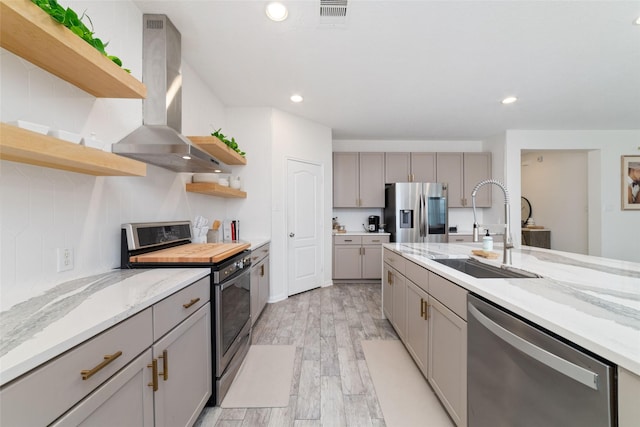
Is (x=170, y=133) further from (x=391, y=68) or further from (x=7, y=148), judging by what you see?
(x=391, y=68)

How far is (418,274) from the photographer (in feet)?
5.89

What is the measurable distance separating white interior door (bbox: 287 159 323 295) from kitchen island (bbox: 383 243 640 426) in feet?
7.50

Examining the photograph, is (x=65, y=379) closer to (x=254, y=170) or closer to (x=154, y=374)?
(x=154, y=374)

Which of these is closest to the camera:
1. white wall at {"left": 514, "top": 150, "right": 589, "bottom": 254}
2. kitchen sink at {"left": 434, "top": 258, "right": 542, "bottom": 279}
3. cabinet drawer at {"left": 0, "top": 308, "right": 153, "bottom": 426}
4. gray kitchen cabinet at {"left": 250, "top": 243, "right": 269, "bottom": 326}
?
cabinet drawer at {"left": 0, "top": 308, "right": 153, "bottom": 426}

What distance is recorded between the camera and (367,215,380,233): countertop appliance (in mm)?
4692

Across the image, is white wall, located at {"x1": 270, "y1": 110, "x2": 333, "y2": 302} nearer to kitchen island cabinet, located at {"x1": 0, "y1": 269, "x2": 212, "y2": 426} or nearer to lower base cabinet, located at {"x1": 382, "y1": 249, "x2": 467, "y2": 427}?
lower base cabinet, located at {"x1": 382, "y1": 249, "x2": 467, "y2": 427}

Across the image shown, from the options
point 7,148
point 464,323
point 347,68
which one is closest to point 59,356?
point 7,148

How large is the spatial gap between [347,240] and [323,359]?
2490mm

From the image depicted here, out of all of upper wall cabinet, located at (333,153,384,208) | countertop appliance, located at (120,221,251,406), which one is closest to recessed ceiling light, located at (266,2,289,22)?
countertop appliance, located at (120,221,251,406)

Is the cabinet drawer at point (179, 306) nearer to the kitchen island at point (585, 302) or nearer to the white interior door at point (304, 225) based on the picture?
the kitchen island at point (585, 302)

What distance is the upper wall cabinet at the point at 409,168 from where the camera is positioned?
4.67 meters

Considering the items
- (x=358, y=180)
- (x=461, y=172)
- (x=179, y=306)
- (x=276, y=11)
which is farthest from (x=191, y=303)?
(x=461, y=172)

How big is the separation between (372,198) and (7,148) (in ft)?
14.4

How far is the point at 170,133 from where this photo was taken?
5.37 ft
